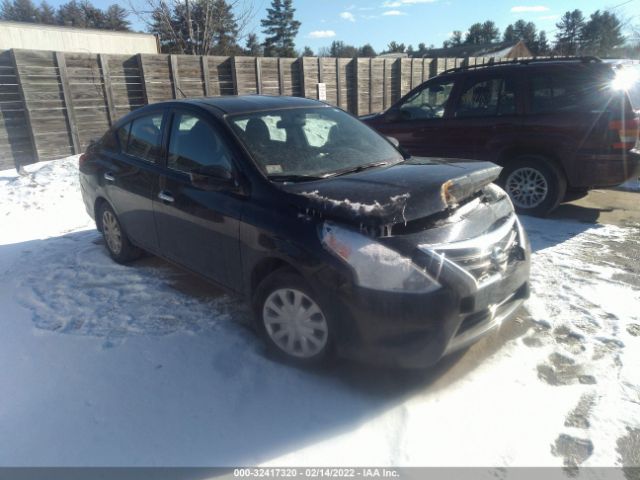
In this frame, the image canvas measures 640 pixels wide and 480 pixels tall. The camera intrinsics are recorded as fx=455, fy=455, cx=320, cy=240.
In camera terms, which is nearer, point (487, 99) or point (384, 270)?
point (384, 270)

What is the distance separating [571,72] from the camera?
18.3 feet

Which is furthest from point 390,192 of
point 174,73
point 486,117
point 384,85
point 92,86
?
point 384,85

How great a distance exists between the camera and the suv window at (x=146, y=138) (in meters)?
4.09

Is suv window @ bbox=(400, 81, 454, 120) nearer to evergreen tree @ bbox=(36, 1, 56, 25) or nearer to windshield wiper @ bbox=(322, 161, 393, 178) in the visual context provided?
windshield wiper @ bbox=(322, 161, 393, 178)

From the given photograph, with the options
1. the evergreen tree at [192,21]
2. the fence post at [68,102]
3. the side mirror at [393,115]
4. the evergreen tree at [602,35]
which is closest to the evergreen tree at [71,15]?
the evergreen tree at [192,21]

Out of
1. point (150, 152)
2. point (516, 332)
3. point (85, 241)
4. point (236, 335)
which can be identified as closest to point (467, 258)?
point (516, 332)

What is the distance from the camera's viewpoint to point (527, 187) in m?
6.02

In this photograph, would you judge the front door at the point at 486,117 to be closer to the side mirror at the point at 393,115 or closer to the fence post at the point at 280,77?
the side mirror at the point at 393,115

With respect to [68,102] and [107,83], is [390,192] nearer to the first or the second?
[68,102]

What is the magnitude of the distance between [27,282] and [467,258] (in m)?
4.23

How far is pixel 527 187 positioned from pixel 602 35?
77899 millimetres

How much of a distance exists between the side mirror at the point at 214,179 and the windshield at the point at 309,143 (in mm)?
233

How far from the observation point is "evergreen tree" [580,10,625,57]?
65812 millimetres

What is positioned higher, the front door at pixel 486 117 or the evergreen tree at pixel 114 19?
the evergreen tree at pixel 114 19
